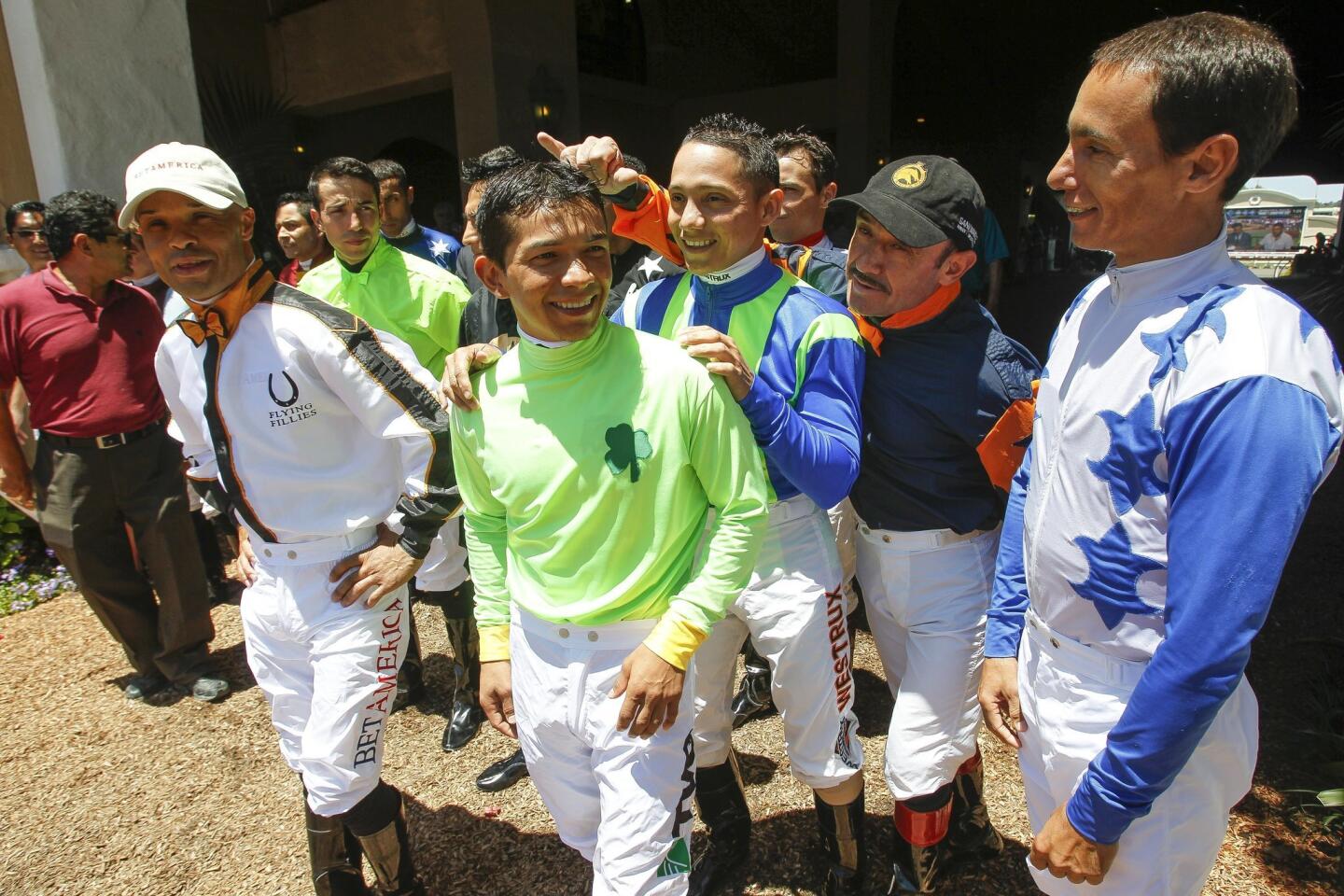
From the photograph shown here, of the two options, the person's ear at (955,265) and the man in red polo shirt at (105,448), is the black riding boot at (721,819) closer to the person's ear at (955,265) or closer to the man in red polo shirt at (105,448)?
the person's ear at (955,265)

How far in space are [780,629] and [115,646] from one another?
469cm

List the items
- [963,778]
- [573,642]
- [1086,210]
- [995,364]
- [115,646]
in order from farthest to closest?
[115,646]
[963,778]
[995,364]
[573,642]
[1086,210]

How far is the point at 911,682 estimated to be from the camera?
2.37 meters

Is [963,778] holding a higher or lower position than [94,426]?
lower

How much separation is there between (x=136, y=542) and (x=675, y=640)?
4.17 metres

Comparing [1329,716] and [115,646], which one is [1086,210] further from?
[115,646]

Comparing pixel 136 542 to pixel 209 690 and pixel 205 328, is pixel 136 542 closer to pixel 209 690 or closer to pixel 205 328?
pixel 209 690

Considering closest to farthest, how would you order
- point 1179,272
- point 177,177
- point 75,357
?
1. point 1179,272
2. point 177,177
3. point 75,357

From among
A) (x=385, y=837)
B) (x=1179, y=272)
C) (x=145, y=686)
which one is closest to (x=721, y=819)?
(x=385, y=837)

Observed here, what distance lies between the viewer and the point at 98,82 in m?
5.51

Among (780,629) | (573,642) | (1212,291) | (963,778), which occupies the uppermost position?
(1212,291)

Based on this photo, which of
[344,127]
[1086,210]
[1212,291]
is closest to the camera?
[1212,291]

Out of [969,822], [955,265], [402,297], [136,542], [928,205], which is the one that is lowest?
[969,822]

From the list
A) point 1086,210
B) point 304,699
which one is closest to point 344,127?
point 304,699
